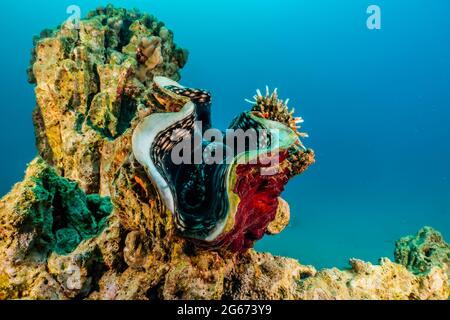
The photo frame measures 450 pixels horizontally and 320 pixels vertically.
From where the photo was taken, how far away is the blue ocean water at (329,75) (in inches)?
3280

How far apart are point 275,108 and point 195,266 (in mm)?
1604

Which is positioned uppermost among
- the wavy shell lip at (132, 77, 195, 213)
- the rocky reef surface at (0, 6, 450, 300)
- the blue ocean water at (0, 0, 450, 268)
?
the blue ocean water at (0, 0, 450, 268)

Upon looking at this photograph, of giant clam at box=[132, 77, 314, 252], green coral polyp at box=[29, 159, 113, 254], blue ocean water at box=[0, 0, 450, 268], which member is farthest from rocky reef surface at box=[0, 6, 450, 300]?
blue ocean water at box=[0, 0, 450, 268]

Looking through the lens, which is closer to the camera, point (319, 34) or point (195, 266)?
point (195, 266)

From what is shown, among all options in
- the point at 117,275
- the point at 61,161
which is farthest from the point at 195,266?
the point at 61,161

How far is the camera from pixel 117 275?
6.93 ft

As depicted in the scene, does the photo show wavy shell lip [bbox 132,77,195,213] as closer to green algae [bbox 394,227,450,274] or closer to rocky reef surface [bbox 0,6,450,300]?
rocky reef surface [bbox 0,6,450,300]

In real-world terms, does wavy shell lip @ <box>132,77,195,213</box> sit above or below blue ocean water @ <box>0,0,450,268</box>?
below

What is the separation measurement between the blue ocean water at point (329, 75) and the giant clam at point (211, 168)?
6423 cm

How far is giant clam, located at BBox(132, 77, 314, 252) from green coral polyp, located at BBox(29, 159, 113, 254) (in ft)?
2.67

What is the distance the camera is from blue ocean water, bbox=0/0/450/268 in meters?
83.3

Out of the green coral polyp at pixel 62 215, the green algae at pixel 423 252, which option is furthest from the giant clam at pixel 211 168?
the green algae at pixel 423 252

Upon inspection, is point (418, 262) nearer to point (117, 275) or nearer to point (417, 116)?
point (117, 275)

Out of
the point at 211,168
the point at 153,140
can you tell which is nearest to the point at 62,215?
the point at 153,140
